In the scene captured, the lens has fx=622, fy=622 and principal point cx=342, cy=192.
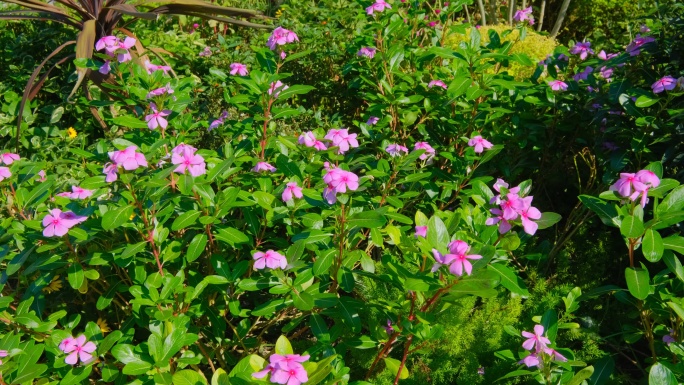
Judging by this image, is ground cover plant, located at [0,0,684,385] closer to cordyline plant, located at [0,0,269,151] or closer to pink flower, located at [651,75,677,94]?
pink flower, located at [651,75,677,94]

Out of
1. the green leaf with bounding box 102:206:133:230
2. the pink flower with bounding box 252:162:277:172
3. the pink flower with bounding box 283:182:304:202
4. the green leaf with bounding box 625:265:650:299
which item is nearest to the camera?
the green leaf with bounding box 625:265:650:299

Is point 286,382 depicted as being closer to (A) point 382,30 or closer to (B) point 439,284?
(B) point 439,284

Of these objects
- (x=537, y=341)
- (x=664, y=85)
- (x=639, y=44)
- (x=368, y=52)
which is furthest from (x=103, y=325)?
(x=639, y=44)

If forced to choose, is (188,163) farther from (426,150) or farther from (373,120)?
(373,120)

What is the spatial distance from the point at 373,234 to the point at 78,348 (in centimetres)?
84

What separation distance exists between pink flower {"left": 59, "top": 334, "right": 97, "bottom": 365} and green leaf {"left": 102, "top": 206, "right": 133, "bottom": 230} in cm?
33

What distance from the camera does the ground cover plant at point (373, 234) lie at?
60.5 inches

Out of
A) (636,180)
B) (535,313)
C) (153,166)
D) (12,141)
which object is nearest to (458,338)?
(535,313)

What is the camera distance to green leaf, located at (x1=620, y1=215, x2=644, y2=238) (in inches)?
54.9

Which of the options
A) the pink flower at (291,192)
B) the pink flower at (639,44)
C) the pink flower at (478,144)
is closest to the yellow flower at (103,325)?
the pink flower at (291,192)

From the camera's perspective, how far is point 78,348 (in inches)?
65.1

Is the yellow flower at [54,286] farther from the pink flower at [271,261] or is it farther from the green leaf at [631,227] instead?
the green leaf at [631,227]

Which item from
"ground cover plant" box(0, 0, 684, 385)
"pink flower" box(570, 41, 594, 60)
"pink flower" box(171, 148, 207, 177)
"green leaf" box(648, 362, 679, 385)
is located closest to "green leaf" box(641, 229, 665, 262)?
"ground cover plant" box(0, 0, 684, 385)

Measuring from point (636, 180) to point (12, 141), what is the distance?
3179mm
